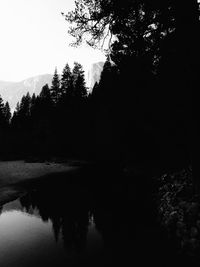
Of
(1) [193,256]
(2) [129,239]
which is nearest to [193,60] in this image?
(1) [193,256]

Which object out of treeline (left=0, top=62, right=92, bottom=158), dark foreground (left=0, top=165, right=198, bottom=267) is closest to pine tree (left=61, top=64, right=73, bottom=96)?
treeline (left=0, top=62, right=92, bottom=158)

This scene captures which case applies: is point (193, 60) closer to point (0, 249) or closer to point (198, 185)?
point (198, 185)

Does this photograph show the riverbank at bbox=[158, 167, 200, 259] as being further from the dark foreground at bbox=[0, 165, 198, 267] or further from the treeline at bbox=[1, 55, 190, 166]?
the treeline at bbox=[1, 55, 190, 166]

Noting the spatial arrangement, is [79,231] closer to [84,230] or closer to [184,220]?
[84,230]

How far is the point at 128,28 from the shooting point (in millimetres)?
12062

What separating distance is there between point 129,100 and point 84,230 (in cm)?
1994

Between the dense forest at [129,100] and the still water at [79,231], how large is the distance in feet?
16.7

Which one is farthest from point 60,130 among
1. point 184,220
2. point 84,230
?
point 184,220

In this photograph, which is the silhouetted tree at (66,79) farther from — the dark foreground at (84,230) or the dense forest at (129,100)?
the dark foreground at (84,230)

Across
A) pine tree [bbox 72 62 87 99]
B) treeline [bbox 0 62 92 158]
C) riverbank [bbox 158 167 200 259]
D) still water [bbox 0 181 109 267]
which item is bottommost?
still water [bbox 0 181 109 267]

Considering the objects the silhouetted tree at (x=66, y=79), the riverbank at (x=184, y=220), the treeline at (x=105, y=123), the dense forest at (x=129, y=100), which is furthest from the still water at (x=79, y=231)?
the silhouetted tree at (x=66, y=79)

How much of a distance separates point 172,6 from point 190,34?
137cm

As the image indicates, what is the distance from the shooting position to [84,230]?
14086 mm

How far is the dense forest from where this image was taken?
35.3 ft
